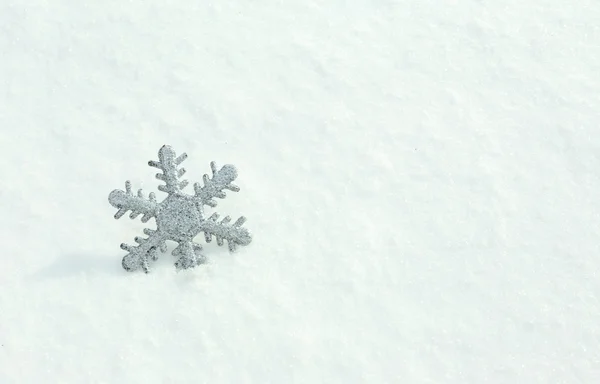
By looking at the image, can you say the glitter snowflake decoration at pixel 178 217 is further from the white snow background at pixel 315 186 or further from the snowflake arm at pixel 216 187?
the white snow background at pixel 315 186

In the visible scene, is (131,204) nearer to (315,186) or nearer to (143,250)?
(143,250)

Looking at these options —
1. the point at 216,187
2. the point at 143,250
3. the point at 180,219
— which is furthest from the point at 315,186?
the point at 143,250

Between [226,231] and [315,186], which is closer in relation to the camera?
[226,231]

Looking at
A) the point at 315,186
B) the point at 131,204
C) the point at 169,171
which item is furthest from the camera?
the point at 315,186

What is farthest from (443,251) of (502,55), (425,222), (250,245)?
(502,55)

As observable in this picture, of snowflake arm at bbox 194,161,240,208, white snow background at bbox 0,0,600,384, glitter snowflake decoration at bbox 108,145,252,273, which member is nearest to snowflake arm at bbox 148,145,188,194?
glitter snowflake decoration at bbox 108,145,252,273

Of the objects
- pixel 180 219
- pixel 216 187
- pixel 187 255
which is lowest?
pixel 187 255

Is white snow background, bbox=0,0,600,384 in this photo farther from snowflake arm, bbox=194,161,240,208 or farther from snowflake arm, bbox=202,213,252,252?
snowflake arm, bbox=194,161,240,208
